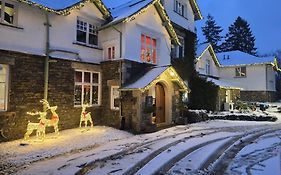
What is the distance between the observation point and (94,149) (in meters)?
9.95

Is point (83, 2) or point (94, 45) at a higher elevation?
point (83, 2)

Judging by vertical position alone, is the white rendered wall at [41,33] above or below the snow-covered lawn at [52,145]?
above

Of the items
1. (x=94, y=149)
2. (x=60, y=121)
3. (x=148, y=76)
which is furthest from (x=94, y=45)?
(x=94, y=149)

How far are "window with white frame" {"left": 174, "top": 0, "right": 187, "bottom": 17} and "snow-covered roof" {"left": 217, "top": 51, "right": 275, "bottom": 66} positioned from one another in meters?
15.7

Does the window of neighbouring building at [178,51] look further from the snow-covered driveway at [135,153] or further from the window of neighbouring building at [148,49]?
the snow-covered driveway at [135,153]

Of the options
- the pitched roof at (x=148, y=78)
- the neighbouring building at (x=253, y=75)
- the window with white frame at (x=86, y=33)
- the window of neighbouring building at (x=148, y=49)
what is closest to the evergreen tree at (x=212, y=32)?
the neighbouring building at (x=253, y=75)

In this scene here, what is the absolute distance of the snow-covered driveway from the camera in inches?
292

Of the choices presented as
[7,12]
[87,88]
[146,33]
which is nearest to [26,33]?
[7,12]

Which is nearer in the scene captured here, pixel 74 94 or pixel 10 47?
pixel 10 47

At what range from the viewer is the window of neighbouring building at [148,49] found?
16391 millimetres

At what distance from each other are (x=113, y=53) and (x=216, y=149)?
8474 mm

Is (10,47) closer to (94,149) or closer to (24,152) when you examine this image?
(24,152)

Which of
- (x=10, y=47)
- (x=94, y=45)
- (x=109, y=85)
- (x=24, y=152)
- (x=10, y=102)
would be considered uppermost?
(x=94, y=45)

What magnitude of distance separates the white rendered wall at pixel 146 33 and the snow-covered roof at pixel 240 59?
2029 centimetres
